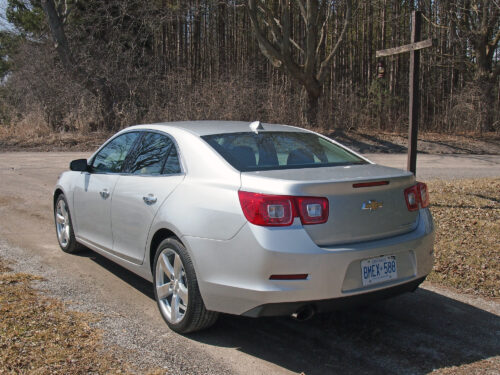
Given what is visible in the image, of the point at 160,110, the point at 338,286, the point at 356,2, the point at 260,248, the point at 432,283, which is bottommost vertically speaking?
the point at 432,283

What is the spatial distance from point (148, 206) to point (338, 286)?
1.71 metres

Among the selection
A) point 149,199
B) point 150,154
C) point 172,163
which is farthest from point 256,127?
point 149,199

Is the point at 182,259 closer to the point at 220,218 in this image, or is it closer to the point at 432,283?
the point at 220,218

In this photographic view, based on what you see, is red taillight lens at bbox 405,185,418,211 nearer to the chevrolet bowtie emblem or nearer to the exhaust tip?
the chevrolet bowtie emblem

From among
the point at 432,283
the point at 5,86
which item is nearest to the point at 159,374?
the point at 432,283

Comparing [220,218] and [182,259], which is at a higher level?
[220,218]

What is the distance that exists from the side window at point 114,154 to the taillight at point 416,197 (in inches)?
102

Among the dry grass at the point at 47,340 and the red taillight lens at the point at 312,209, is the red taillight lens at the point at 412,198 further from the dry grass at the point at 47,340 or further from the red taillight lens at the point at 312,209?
the dry grass at the point at 47,340

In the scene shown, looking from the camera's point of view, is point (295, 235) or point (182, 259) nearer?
point (295, 235)

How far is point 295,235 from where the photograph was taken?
3.44 m

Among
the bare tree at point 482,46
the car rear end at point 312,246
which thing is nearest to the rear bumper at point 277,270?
the car rear end at point 312,246

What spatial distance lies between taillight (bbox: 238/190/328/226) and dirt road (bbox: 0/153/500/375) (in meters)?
0.96

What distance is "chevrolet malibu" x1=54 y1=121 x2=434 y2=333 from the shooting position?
3.46 metres

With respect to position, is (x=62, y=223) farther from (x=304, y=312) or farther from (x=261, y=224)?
(x=304, y=312)
